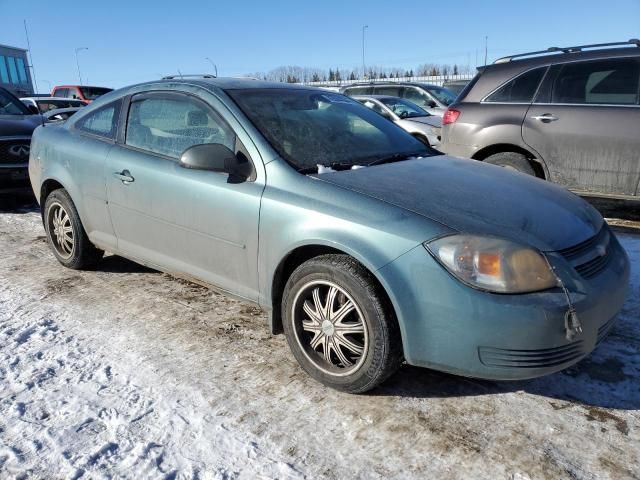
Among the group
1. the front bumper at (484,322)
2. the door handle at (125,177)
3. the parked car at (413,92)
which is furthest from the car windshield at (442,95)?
the front bumper at (484,322)

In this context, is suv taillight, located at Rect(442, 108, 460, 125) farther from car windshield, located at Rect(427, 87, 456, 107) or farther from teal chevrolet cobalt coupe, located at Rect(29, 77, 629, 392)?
car windshield, located at Rect(427, 87, 456, 107)

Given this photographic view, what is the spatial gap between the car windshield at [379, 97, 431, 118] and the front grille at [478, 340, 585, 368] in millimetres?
9241

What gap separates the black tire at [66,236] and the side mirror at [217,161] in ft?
5.75

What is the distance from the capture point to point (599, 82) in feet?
17.7

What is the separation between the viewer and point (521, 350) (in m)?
2.25

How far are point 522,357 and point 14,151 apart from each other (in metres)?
6.74

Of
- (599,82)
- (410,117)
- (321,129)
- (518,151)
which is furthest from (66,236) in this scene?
(410,117)

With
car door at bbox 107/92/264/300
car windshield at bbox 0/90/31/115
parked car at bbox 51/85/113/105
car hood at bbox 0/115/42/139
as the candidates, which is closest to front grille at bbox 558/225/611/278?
car door at bbox 107/92/264/300

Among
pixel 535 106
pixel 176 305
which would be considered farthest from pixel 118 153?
pixel 535 106

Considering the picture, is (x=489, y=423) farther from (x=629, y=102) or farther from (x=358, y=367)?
(x=629, y=102)

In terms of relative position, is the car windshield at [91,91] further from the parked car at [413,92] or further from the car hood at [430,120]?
the car hood at [430,120]

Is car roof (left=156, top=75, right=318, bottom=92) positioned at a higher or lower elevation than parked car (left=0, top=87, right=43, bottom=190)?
higher

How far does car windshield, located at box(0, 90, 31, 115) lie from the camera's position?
7703 mm

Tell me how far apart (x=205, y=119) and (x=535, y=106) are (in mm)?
3862
